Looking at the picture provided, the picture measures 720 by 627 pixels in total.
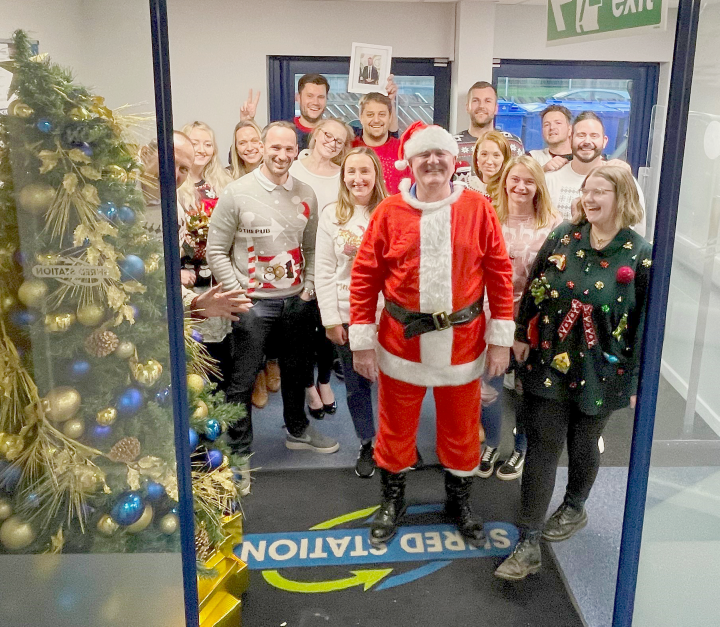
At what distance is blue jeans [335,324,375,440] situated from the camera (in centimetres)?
320

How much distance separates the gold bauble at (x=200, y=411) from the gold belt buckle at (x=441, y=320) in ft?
2.66

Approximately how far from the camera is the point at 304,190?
3.20 metres

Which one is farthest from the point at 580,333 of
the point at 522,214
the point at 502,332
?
the point at 522,214

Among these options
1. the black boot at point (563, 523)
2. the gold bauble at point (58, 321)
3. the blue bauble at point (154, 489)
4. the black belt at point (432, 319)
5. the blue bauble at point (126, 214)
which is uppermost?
the blue bauble at point (126, 214)

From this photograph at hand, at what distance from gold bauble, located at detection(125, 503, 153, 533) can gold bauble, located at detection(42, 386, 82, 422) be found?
0.99ft

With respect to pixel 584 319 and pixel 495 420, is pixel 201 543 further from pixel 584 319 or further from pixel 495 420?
pixel 495 420

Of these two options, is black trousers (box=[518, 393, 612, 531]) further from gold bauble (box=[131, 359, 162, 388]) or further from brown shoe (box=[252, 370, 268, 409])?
brown shoe (box=[252, 370, 268, 409])

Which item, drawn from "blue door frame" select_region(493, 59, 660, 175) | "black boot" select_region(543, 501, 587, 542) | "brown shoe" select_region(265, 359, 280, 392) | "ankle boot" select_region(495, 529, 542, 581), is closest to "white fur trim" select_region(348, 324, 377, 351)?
"ankle boot" select_region(495, 529, 542, 581)

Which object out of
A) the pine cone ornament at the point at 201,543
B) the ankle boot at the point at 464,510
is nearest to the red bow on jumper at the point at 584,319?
the ankle boot at the point at 464,510

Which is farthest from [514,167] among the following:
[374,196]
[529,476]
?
[529,476]

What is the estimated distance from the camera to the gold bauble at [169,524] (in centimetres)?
183

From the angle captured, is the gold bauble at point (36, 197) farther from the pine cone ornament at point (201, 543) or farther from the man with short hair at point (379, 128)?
the man with short hair at point (379, 128)

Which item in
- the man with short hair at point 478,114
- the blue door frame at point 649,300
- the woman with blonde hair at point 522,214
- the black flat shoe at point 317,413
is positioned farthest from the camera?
the man with short hair at point 478,114

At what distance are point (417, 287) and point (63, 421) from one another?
1241 millimetres
